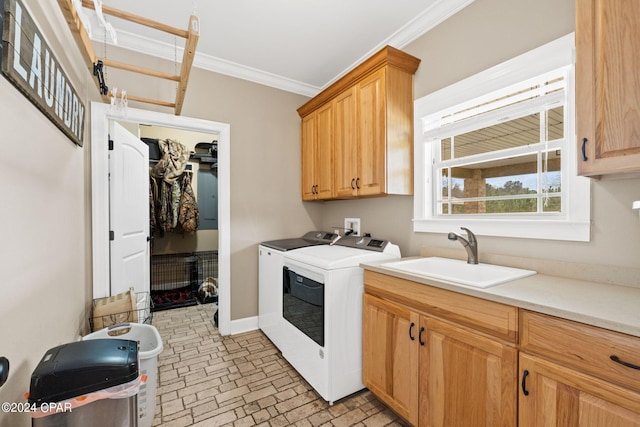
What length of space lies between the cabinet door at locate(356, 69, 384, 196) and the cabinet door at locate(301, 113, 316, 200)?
75 cm

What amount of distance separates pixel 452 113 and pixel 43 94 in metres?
2.31

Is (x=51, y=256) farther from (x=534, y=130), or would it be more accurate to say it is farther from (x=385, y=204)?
(x=534, y=130)

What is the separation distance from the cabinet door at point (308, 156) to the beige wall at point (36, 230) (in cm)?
189

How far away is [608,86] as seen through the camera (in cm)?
106

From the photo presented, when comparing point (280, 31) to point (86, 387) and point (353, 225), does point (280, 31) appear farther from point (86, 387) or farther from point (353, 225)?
→ point (86, 387)

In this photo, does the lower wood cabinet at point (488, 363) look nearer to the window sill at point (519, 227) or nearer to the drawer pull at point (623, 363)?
the drawer pull at point (623, 363)

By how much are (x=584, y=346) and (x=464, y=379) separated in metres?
0.51

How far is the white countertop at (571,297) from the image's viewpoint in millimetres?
875

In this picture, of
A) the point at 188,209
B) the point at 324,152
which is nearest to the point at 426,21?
the point at 324,152

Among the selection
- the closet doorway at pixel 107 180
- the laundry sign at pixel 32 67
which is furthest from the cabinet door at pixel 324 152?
the laundry sign at pixel 32 67

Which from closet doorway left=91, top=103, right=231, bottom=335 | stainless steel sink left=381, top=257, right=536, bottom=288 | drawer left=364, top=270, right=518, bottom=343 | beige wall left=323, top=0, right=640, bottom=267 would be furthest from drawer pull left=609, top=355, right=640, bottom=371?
closet doorway left=91, top=103, right=231, bottom=335

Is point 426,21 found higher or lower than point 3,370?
higher

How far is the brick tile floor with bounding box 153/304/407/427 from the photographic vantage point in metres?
1.65

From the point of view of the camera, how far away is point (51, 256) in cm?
135
